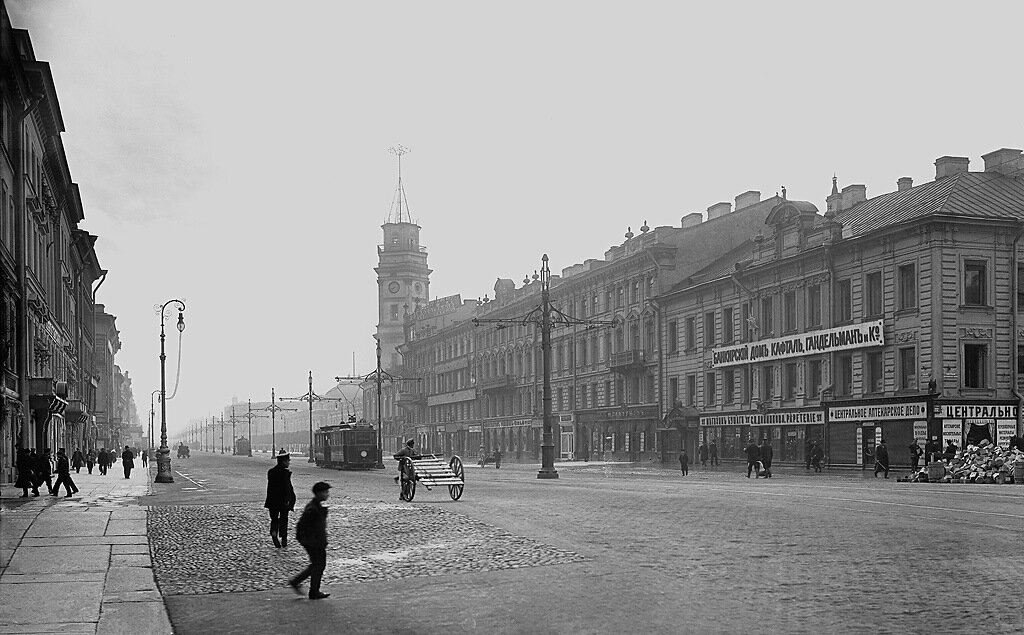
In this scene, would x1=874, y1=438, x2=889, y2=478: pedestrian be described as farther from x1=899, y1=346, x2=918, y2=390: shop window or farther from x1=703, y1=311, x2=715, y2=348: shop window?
x1=703, y1=311, x2=715, y2=348: shop window

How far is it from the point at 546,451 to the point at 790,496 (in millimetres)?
15670

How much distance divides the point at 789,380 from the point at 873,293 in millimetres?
7226

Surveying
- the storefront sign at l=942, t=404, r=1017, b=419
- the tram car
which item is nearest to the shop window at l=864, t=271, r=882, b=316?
the storefront sign at l=942, t=404, r=1017, b=419

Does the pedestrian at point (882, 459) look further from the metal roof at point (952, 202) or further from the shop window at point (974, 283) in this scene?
the metal roof at point (952, 202)

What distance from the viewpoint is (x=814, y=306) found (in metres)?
51.6

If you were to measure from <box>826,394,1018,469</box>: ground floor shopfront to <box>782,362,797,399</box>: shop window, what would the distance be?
5076 mm

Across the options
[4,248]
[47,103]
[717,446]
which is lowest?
[717,446]

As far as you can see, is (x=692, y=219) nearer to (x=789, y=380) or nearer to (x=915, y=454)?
(x=789, y=380)

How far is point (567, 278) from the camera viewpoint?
7762 cm

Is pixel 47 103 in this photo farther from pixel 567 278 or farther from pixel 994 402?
pixel 567 278

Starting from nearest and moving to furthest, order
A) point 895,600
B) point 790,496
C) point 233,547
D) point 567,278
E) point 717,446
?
1. point 895,600
2. point 233,547
3. point 790,496
4. point 717,446
5. point 567,278

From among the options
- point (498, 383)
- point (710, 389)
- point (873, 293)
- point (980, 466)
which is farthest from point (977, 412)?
point (498, 383)

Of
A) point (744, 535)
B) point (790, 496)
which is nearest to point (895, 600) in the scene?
point (744, 535)

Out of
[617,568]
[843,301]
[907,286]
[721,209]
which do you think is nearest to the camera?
[617,568]
